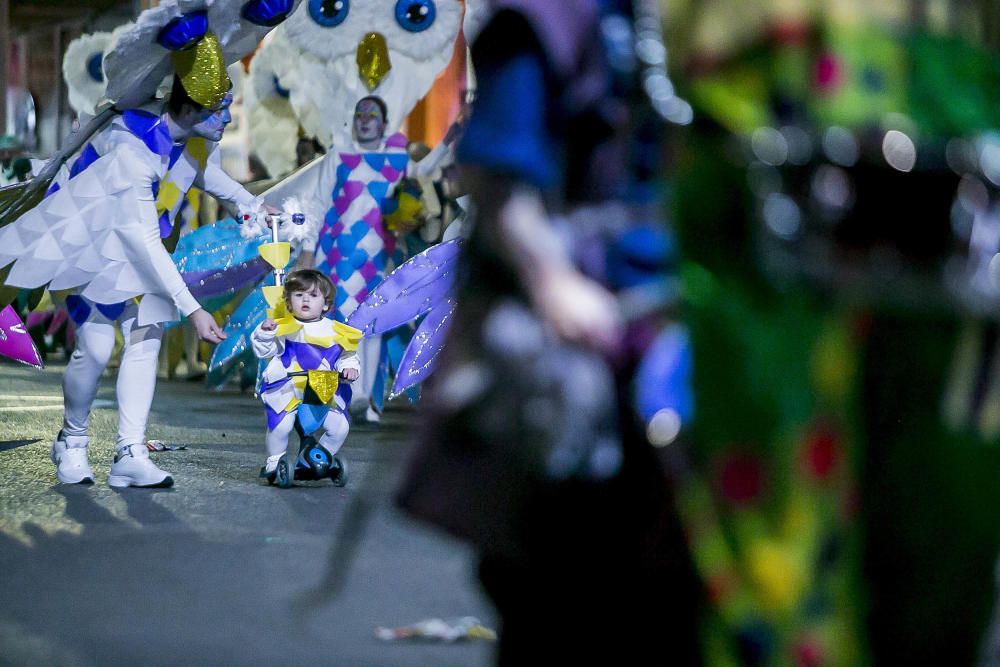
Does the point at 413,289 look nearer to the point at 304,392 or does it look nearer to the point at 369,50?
the point at 304,392

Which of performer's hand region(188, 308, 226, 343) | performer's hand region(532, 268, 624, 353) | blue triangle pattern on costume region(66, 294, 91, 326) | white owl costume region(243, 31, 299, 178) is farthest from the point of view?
white owl costume region(243, 31, 299, 178)

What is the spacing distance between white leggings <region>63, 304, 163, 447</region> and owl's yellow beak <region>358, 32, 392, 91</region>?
2.81m

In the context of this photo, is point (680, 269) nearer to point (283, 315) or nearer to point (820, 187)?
point (820, 187)

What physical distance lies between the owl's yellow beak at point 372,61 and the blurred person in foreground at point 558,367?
6.14 meters

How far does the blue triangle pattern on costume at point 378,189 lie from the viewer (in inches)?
287

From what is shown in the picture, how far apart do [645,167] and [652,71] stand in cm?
9

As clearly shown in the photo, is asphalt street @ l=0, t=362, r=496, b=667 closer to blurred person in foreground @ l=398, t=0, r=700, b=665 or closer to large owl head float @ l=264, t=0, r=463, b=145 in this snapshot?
blurred person in foreground @ l=398, t=0, r=700, b=665

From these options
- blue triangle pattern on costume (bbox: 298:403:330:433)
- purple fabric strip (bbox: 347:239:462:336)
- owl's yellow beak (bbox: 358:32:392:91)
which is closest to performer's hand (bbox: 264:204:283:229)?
blue triangle pattern on costume (bbox: 298:403:330:433)

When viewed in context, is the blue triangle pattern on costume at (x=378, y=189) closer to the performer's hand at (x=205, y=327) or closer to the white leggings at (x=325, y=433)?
the white leggings at (x=325, y=433)

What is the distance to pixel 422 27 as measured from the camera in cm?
767

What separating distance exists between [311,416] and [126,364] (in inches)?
25.7

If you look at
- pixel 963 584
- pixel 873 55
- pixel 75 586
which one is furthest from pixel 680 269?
pixel 75 586

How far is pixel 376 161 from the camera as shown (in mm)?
7309

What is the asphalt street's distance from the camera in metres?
2.87
